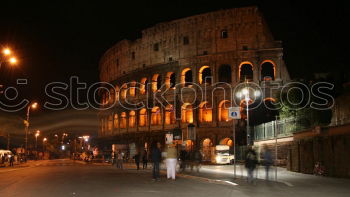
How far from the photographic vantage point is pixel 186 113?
58.4 meters

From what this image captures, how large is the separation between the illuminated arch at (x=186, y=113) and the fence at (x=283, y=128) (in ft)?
68.4

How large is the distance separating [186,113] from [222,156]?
14.1m

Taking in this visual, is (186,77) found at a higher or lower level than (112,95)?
higher

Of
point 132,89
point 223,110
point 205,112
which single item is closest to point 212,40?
point 223,110

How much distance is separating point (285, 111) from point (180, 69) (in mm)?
24781

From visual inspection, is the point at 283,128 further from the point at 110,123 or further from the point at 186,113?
the point at 110,123

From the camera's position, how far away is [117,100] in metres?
72.1

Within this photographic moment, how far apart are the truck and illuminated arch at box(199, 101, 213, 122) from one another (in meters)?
10.2

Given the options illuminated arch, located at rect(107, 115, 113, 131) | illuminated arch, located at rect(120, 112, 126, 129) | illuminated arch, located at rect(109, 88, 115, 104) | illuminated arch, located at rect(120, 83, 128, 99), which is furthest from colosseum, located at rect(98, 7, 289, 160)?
illuminated arch, located at rect(109, 88, 115, 104)

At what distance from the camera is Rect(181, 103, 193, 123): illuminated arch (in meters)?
57.9

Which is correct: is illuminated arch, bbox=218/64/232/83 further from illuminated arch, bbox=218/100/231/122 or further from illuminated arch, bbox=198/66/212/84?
illuminated arch, bbox=218/100/231/122

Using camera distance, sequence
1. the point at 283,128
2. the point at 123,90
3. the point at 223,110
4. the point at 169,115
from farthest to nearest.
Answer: the point at 123,90 < the point at 169,115 < the point at 223,110 < the point at 283,128

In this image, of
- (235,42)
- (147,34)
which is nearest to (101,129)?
(147,34)

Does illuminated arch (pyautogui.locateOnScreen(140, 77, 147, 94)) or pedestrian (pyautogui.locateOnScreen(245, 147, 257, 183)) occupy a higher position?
illuminated arch (pyautogui.locateOnScreen(140, 77, 147, 94))
